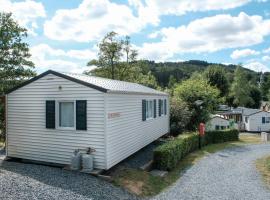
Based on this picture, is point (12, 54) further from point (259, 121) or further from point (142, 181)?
point (259, 121)

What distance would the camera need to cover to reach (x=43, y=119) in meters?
11.3

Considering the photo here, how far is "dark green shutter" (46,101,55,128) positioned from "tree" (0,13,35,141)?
6.65 m

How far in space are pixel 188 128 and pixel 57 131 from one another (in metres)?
14.7

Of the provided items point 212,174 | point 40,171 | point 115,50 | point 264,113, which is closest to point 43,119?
point 40,171

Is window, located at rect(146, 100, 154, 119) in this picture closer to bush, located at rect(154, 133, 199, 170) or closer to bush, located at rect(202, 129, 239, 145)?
bush, located at rect(154, 133, 199, 170)

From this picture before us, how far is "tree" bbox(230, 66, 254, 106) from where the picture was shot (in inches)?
2344

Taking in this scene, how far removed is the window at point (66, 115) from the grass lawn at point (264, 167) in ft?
25.5

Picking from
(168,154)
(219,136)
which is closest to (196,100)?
(219,136)

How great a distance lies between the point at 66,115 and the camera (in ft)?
36.2

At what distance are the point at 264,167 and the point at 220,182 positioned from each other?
13.9 feet

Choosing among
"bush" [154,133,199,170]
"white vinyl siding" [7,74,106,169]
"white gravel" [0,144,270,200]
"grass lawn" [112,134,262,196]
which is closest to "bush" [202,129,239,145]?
"bush" [154,133,199,170]

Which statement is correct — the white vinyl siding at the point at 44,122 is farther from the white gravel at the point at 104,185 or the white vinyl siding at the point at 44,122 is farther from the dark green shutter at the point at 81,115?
the white gravel at the point at 104,185

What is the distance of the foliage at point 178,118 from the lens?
21966 millimetres

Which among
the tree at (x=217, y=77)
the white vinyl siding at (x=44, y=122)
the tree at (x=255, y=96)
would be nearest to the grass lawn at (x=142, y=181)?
the white vinyl siding at (x=44, y=122)
